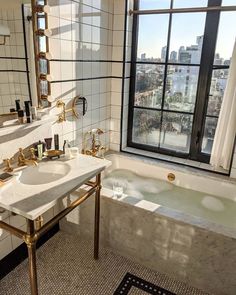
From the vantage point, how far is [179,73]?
94.3 inches

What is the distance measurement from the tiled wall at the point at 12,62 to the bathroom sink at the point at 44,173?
404mm

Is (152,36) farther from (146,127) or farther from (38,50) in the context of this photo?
(38,50)

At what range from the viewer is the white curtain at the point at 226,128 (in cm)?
202

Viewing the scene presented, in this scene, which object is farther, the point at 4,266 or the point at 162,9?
the point at 162,9

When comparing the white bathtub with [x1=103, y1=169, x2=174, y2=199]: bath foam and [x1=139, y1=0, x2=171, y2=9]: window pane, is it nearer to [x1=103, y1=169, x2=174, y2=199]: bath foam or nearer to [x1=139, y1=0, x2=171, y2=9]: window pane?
[x1=103, y1=169, x2=174, y2=199]: bath foam

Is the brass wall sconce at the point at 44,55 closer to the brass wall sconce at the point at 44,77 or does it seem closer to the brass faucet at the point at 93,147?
the brass wall sconce at the point at 44,77

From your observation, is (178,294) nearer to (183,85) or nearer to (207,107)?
(207,107)

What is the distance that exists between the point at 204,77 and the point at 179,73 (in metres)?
0.25

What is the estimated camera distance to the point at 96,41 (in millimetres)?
2232

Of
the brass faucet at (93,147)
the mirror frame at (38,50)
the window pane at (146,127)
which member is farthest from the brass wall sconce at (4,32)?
the window pane at (146,127)

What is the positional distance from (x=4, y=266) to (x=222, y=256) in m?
1.44

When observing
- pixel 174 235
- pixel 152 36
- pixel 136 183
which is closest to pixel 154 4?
pixel 152 36

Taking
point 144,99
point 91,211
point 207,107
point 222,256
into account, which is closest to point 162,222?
Answer: point 222,256

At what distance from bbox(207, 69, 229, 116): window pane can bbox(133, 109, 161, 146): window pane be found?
1.76ft
